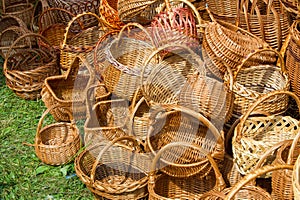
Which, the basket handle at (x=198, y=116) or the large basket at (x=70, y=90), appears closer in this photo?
the basket handle at (x=198, y=116)

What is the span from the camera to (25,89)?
4.00 m

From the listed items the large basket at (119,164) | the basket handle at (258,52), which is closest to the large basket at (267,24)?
the basket handle at (258,52)

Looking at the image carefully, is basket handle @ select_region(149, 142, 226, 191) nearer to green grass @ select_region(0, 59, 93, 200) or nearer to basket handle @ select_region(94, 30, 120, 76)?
green grass @ select_region(0, 59, 93, 200)

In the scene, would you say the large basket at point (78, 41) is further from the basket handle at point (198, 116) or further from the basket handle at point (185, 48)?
the basket handle at point (198, 116)

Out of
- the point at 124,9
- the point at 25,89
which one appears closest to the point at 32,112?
the point at 25,89

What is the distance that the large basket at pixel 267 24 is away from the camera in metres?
3.21

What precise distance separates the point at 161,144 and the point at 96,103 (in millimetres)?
703

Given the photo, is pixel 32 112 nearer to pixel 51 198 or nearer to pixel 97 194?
pixel 51 198

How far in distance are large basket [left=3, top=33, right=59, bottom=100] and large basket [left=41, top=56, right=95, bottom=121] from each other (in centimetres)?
20

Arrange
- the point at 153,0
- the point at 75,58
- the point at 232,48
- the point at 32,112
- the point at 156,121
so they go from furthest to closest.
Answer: the point at 32,112
the point at 75,58
the point at 153,0
the point at 232,48
the point at 156,121

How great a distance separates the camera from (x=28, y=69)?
4262mm

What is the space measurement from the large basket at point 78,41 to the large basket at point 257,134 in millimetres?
1533

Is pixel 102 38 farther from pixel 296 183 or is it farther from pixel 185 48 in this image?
pixel 296 183

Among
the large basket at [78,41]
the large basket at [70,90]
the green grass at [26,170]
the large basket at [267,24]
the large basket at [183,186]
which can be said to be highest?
the large basket at [267,24]
